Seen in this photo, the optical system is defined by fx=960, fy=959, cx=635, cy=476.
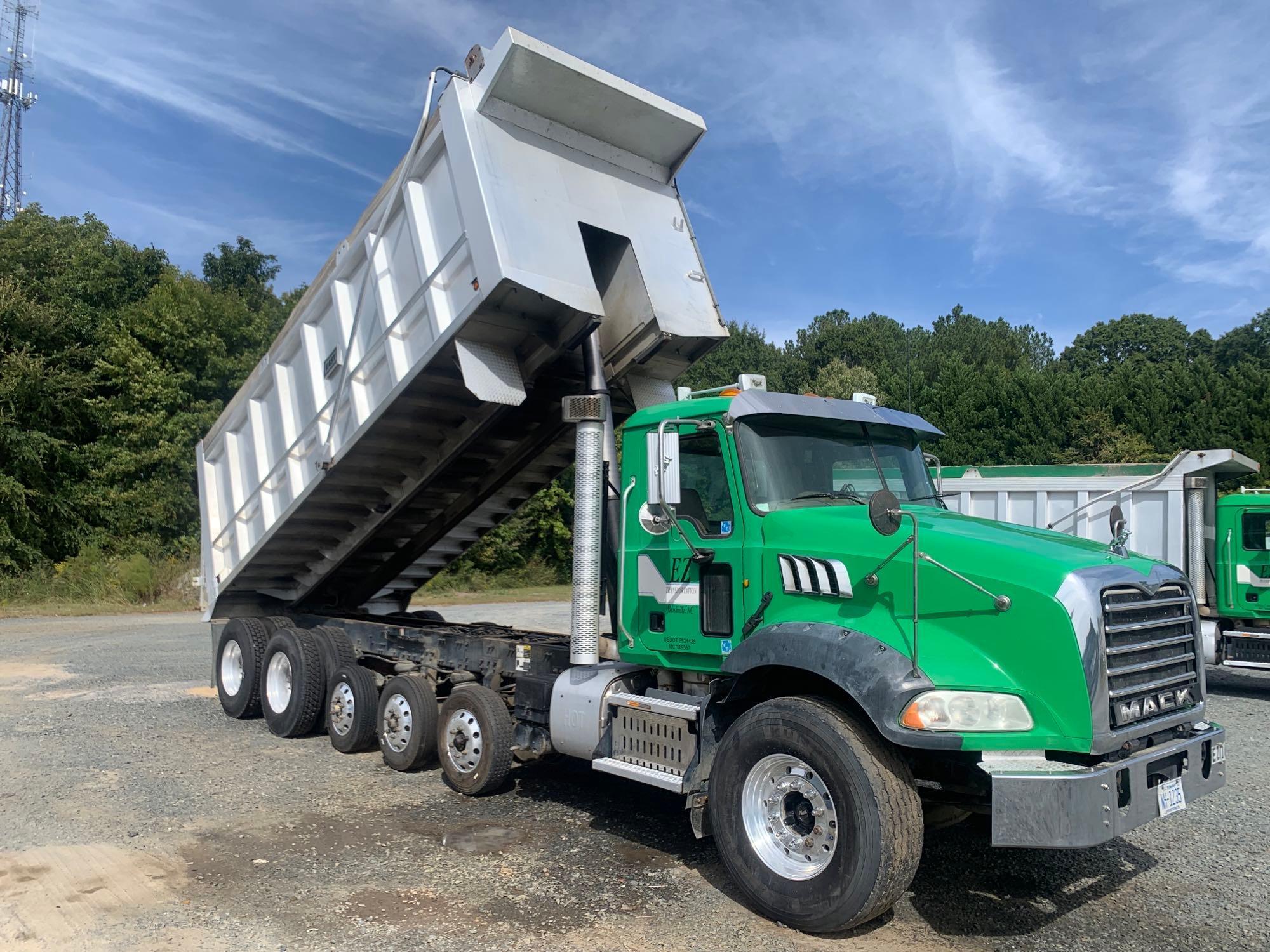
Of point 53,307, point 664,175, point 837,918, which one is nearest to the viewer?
point 837,918

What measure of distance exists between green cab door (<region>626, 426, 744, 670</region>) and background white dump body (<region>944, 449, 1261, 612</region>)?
7765 mm

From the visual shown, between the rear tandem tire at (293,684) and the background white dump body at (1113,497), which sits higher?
the background white dump body at (1113,497)

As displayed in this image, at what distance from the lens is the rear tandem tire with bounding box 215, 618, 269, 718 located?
933cm

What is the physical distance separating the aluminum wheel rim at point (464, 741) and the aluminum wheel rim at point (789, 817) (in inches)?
101

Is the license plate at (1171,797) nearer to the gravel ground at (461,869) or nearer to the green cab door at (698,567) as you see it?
the gravel ground at (461,869)

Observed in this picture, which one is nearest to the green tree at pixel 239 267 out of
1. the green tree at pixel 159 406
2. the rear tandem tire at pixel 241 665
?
the green tree at pixel 159 406

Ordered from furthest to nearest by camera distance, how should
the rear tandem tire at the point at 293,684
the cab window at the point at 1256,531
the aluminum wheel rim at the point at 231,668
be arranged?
the cab window at the point at 1256,531
the aluminum wheel rim at the point at 231,668
the rear tandem tire at the point at 293,684

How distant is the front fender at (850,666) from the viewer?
4.11 m

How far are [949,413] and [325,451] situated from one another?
27.8 m

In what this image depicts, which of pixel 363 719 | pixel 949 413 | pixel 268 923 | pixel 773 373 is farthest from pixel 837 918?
pixel 773 373

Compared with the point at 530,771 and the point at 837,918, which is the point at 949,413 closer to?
the point at 530,771

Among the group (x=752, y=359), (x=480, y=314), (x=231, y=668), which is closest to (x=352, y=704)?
(x=231, y=668)

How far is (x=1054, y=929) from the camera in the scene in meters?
4.54

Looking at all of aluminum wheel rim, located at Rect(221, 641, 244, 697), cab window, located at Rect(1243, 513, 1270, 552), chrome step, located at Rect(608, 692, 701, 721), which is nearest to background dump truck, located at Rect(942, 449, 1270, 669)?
cab window, located at Rect(1243, 513, 1270, 552)
